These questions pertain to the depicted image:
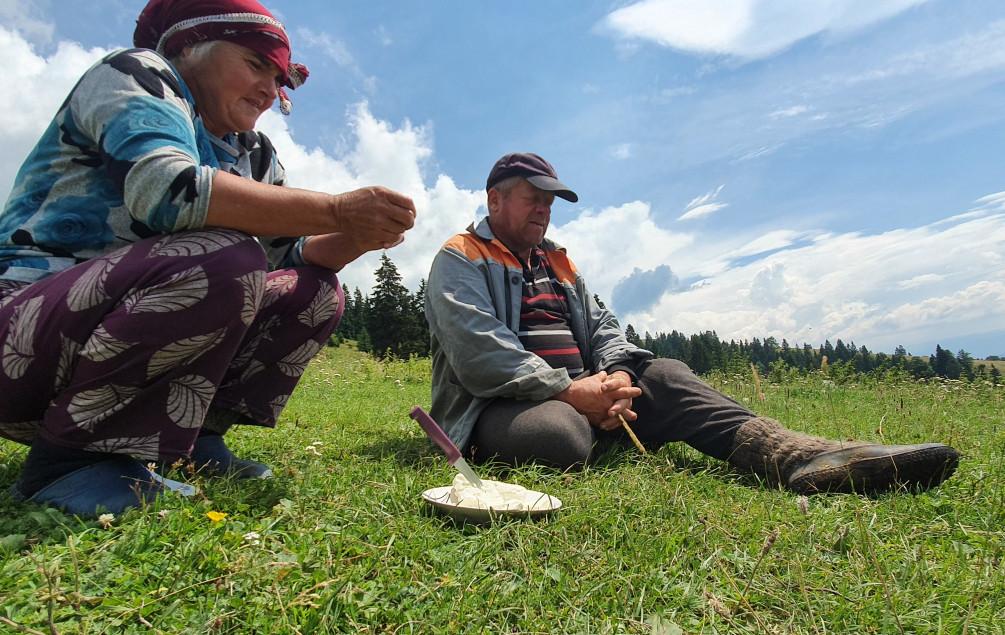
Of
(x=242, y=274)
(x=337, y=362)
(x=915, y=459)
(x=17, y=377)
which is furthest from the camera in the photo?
(x=337, y=362)

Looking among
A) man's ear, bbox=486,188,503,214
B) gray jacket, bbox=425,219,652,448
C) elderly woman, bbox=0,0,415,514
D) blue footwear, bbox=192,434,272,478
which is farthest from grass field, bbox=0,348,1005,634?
man's ear, bbox=486,188,503,214

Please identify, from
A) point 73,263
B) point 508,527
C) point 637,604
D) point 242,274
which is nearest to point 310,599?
point 508,527

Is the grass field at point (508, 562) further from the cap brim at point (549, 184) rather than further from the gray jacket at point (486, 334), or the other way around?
the cap brim at point (549, 184)

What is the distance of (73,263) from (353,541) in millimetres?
1474

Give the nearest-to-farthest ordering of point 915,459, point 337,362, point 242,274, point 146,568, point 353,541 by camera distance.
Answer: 1. point 146,568
2. point 353,541
3. point 242,274
4. point 915,459
5. point 337,362

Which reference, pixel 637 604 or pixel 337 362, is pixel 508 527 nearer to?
pixel 637 604

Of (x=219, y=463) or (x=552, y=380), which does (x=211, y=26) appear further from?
(x=552, y=380)

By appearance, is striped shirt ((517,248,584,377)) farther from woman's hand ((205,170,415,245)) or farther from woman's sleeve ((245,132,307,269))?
woman's hand ((205,170,415,245))

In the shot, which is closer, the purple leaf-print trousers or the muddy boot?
the purple leaf-print trousers

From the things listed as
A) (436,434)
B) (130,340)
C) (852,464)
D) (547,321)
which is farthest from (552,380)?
(130,340)

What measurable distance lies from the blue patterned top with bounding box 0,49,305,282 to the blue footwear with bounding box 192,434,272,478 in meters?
0.96

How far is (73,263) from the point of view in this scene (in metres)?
2.21

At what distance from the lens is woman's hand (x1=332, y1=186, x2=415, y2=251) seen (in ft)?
7.15

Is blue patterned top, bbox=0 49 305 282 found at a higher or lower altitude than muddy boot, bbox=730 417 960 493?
higher
